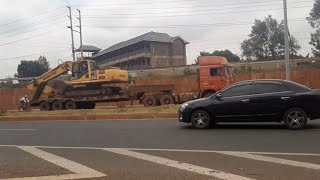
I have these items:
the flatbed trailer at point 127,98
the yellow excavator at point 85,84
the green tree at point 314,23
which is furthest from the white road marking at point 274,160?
the green tree at point 314,23

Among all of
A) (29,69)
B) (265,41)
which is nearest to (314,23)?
(265,41)

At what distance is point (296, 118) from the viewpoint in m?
13.0

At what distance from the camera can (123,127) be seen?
15.6 metres

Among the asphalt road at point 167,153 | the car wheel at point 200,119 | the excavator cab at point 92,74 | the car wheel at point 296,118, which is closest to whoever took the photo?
the asphalt road at point 167,153

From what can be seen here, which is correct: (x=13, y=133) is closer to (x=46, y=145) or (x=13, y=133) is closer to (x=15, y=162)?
(x=46, y=145)

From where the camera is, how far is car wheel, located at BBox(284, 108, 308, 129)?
13.0m

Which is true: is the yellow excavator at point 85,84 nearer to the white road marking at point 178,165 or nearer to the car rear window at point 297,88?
the car rear window at point 297,88

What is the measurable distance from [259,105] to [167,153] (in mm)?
4554

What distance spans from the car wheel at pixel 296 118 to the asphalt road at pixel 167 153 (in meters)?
0.28

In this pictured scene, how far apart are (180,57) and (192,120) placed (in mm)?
81700

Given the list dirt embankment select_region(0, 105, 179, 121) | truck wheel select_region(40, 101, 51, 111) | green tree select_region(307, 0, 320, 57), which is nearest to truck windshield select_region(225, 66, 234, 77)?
dirt embankment select_region(0, 105, 179, 121)

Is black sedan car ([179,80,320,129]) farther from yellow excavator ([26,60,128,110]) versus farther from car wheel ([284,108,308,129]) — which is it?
yellow excavator ([26,60,128,110])

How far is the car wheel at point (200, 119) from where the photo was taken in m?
13.9

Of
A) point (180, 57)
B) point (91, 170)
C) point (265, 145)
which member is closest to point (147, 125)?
point (265, 145)
